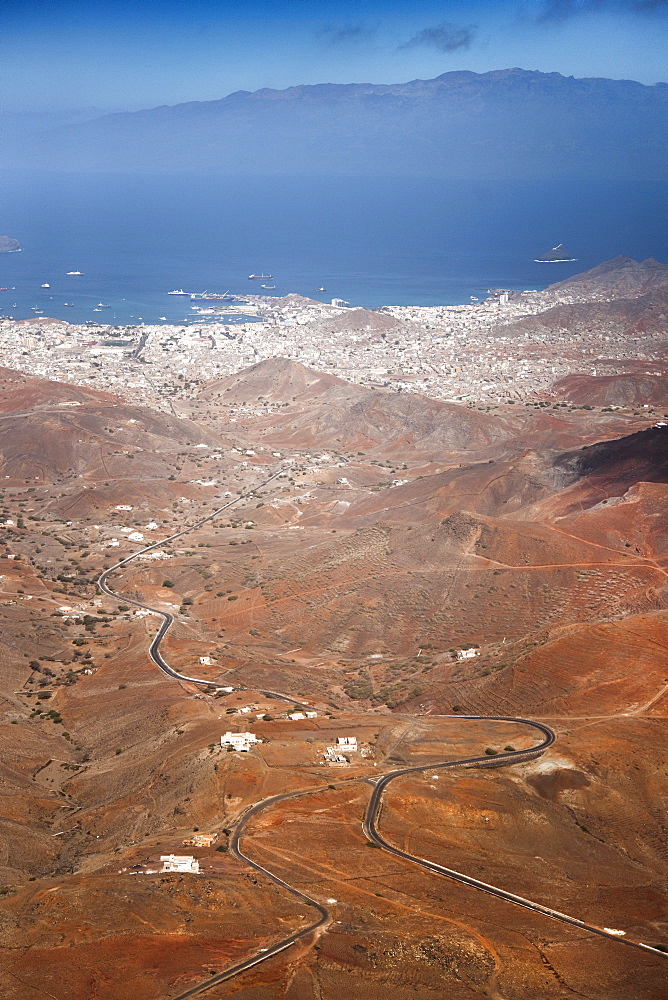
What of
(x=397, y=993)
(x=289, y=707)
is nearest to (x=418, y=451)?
(x=289, y=707)

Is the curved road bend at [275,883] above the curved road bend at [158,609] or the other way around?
above

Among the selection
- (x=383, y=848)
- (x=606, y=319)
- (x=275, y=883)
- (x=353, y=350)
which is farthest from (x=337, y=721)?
(x=606, y=319)

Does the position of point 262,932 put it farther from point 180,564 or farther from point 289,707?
point 180,564

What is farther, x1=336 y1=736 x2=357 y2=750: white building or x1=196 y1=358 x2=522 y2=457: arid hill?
x1=196 y1=358 x2=522 y2=457: arid hill

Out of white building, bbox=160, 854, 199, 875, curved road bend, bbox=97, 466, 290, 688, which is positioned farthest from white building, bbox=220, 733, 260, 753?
white building, bbox=160, 854, 199, 875

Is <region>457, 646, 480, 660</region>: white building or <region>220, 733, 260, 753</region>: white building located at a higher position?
<region>220, 733, 260, 753</region>: white building

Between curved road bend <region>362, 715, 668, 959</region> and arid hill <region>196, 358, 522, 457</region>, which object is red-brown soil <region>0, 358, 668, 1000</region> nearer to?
curved road bend <region>362, 715, 668, 959</region>

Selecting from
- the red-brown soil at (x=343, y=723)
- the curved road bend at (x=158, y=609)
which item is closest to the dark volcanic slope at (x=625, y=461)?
the red-brown soil at (x=343, y=723)

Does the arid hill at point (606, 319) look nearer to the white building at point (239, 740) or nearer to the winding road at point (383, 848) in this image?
the winding road at point (383, 848)
